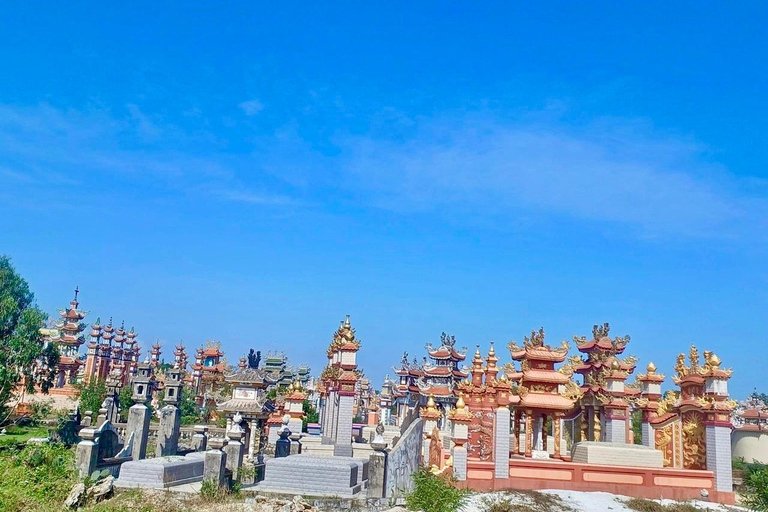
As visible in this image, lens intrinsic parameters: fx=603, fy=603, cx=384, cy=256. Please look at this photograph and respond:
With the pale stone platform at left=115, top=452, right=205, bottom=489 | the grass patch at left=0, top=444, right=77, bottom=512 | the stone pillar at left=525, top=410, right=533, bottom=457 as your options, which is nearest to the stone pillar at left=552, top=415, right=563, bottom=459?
the stone pillar at left=525, top=410, right=533, bottom=457

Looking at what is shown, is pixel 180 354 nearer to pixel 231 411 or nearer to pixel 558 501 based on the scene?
pixel 231 411

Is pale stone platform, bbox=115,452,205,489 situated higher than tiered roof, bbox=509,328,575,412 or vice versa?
tiered roof, bbox=509,328,575,412

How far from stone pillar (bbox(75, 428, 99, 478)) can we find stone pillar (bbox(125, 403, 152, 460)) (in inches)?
190

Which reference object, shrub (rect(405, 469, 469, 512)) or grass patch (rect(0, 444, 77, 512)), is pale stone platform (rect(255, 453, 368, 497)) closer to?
shrub (rect(405, 469, 469, 512))

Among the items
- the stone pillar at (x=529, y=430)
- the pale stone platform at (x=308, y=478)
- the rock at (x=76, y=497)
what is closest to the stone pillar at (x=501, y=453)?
the stone pillar at (x=529, y=430)

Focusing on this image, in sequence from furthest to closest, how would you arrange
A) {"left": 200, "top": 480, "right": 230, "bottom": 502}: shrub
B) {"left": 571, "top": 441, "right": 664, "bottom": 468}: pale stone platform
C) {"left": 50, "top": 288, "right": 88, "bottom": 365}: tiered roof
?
{"left": 50, "top": 288, "right": 88, "bottom": 365}: tiered roof < {"left": 571, "top": 441, "right": 664, "bottom": 468}: pale stone platform < {"left": 200, "top": 480, "right": 230, "bottom": 502}: shrub

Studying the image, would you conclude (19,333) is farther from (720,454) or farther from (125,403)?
(720,454)

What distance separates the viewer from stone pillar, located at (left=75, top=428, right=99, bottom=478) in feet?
53.8

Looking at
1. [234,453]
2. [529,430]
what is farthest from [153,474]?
Result: [529,430]

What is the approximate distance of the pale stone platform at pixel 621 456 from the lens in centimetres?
A: 2228

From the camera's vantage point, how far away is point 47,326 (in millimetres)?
57594

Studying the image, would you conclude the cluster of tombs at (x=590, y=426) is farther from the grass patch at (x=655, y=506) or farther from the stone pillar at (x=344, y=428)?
the stone pillar at (x=344, y=428)

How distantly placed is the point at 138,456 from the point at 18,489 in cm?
837

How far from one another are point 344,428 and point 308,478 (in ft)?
29.0
